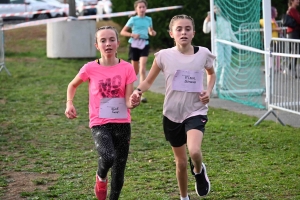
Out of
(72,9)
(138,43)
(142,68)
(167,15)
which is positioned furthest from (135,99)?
(167,15)

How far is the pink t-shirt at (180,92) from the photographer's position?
6.14 metres

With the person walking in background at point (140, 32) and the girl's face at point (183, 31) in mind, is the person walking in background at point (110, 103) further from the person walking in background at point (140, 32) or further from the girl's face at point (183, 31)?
the person walking in background at point (140, 32)

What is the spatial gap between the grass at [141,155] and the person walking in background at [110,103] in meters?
0.68

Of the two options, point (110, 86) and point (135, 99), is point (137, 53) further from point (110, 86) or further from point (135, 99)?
point (135, 99)

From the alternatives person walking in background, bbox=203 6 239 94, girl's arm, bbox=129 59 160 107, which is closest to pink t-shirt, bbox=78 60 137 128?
girl's arm, bbox=129 59 160 107

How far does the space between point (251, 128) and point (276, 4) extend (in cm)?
1476

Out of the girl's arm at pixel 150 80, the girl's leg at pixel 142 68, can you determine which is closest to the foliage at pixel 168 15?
the girl's leg at pixel 142 68

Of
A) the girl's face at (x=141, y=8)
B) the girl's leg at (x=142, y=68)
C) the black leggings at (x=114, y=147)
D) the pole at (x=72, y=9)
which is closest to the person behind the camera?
the black leggings at (x=114, y=147)

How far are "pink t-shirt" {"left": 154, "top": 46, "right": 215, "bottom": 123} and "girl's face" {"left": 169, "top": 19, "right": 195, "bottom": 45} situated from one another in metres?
0.12

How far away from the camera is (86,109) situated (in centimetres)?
1268

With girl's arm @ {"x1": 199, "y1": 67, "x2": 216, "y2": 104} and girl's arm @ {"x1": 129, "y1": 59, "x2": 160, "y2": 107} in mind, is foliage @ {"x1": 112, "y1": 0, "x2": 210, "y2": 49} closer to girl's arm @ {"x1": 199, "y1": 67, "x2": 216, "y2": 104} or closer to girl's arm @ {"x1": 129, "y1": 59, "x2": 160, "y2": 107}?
girl's arm @ {"x1": 199, "y1": 67, "x2": 216, "y2": 104}

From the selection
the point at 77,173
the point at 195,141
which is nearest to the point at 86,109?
the point at 77,173

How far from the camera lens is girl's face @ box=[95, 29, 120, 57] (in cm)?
608

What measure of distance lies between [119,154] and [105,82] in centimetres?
65
